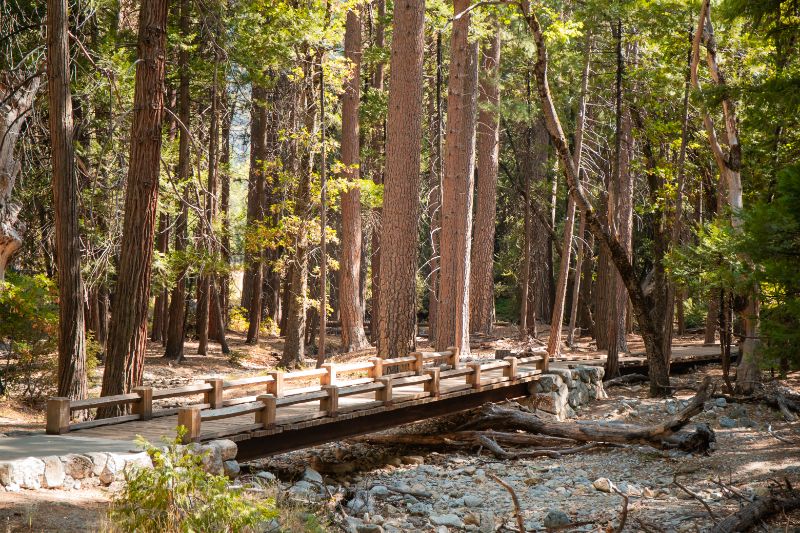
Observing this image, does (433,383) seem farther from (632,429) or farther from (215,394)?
(215,394)

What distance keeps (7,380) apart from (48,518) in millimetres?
8478

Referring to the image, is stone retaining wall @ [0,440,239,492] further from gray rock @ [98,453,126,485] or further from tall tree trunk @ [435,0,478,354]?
tall tree trunk @ [435,0,478,354]

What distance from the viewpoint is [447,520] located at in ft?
31.7

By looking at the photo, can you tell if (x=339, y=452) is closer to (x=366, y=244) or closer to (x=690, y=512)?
(x=690, y=512)

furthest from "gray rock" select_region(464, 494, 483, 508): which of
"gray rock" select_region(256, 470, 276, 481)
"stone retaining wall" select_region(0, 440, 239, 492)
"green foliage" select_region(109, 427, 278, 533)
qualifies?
"green foliage" select_region(109, 427, 278, 533)

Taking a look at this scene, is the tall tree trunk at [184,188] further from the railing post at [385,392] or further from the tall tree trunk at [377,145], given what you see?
the railing post at [385,392]

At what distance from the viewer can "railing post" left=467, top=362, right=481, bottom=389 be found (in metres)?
14.6

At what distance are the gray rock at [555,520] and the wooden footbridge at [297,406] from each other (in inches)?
139

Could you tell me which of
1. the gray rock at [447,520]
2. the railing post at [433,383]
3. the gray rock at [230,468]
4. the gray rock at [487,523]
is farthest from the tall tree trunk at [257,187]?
the gray rock at [487,523]

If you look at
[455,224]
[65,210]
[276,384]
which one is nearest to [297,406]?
[276,384]

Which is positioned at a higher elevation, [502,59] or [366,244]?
[502,59]

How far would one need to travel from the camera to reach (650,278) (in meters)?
29.2

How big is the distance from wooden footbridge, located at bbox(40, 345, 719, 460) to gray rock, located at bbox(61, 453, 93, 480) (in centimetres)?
120

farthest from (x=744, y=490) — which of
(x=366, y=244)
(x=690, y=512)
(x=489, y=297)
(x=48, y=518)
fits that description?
(x=366, y=244)
